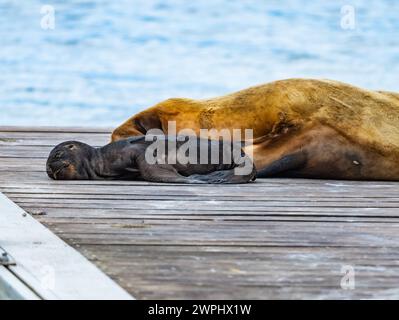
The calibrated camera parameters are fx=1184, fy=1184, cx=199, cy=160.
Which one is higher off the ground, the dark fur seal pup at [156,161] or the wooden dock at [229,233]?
the dark fur seal pup at [156,161]

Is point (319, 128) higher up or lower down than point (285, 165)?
higher up

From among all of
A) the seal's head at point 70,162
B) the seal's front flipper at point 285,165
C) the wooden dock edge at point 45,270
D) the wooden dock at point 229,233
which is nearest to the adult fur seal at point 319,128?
the seal's front flipper at point 285,165

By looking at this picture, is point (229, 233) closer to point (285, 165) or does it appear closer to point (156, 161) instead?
point (156, 161)

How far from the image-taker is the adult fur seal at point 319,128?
7031 mm

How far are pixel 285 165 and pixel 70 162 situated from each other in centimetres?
129

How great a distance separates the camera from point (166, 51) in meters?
23.2

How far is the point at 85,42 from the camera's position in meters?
23.8

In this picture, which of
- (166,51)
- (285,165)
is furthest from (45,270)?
(166,51)

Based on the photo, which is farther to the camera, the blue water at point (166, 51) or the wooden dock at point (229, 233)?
the blue water at point (166, 51)

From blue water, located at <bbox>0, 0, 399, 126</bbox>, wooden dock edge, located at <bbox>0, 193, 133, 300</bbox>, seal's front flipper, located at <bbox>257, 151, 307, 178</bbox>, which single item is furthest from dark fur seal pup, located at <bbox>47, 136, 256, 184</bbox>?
blue water, located at <bbox>0, 0, 399, 126</bbox>

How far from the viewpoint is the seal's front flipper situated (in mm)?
7031

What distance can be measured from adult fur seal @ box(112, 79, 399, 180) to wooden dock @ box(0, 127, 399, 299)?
0.43 ft

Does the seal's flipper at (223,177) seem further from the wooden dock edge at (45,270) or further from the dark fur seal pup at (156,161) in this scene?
the wooden dock edge at (45,270)

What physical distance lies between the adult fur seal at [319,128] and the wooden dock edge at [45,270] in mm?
2408
